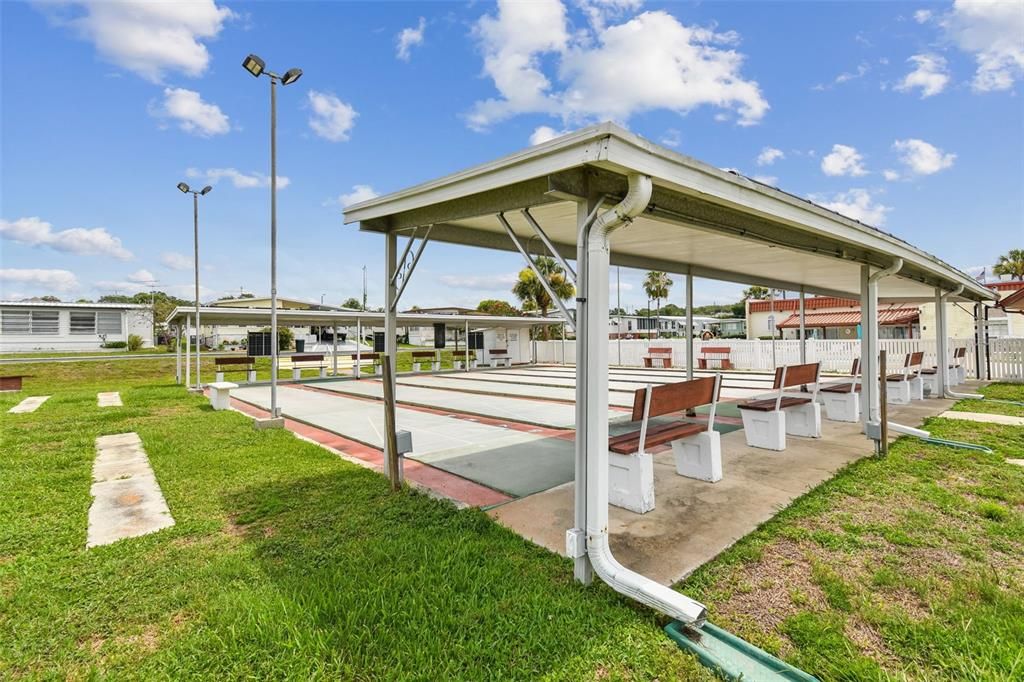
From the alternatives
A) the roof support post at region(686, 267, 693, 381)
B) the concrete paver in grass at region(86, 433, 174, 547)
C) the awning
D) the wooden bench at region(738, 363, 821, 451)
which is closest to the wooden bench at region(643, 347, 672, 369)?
the awning

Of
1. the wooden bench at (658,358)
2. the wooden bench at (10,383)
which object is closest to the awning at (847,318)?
the wooden bench at (658,358)

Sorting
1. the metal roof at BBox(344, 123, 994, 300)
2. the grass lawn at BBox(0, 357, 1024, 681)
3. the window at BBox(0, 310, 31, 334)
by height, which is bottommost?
the grass lawn at BBox(0, 357, 1024, 681)

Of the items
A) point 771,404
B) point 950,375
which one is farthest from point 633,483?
point 950,375

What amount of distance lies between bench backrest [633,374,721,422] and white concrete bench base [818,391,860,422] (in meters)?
4.18

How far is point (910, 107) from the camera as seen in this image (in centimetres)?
912

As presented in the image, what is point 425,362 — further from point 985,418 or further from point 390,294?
point 985,418

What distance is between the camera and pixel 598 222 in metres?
2.71

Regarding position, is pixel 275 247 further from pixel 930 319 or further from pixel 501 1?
pixel 930 319

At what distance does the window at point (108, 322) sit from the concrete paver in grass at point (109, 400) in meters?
28.3

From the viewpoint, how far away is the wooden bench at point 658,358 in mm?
21703

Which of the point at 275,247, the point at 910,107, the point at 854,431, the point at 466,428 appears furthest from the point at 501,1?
the point at 910,107

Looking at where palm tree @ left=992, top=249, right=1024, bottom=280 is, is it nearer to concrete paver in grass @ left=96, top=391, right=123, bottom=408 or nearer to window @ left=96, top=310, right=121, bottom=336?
concrete paver in grass @ left=96, top=391, right=123, bottom=408

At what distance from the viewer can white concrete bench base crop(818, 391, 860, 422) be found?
7203mm

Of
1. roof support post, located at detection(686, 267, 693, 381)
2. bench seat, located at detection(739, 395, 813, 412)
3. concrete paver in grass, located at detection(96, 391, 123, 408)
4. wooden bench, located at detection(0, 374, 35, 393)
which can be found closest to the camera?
bench seat, located at detection(739, 395, 813, 412)
